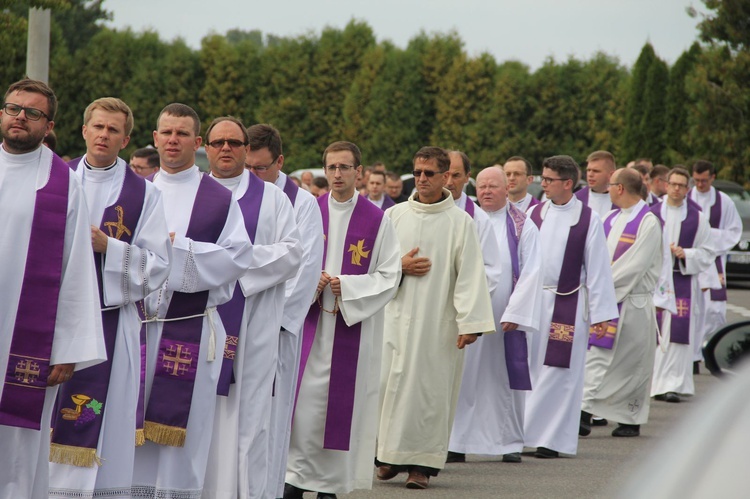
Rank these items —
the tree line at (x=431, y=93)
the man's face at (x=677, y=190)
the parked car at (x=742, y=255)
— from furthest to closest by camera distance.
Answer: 1. the tree line at (x=431, y=93)
2. the parked car at (x=742, y=255)
3. the man's face at (x=677, y=190)

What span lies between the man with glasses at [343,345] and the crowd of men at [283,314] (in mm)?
14

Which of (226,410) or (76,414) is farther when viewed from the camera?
(226,410)

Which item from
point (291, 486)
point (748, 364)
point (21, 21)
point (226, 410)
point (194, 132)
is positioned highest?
point (21, 21)

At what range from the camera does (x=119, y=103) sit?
6.23 meters

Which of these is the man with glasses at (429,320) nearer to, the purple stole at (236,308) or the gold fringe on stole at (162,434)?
the purple stole at (236,308)

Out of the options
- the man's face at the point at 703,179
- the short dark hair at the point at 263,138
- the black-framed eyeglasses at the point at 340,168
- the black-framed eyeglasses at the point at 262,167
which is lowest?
the black-framed eyeglasses at the point at 262,167

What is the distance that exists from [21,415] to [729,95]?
118 feet

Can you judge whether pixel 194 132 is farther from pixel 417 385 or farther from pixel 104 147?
pixel 417 385

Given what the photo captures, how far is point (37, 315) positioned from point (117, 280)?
0.51m

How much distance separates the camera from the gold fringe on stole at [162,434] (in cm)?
655

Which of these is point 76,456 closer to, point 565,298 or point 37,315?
point 37,315

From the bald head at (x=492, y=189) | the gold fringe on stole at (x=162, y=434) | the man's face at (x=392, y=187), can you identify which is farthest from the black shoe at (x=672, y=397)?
the gold fringe on stole at (x=162, y=434)

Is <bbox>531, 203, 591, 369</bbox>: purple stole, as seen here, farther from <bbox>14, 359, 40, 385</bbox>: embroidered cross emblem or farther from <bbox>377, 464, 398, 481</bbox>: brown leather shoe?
<bbox>14, 359, 40, 385</bbox>: embroidered cross emblem

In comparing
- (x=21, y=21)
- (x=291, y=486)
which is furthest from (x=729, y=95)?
(x=291, y=486)
